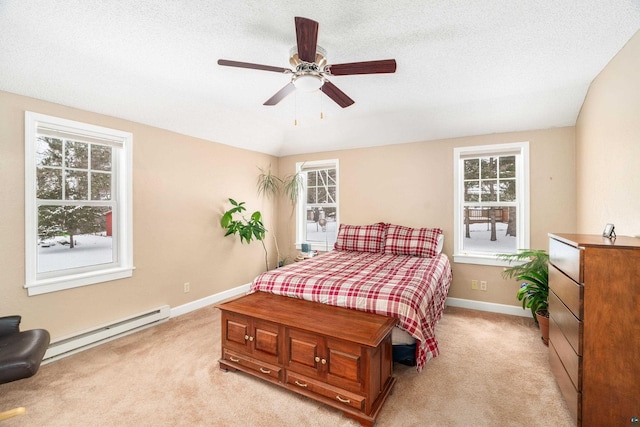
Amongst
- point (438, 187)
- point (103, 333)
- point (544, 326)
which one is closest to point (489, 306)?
point (544, 326)

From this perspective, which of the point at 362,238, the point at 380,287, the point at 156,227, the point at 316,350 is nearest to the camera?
the point at 316,350

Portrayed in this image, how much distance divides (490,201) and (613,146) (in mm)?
1603

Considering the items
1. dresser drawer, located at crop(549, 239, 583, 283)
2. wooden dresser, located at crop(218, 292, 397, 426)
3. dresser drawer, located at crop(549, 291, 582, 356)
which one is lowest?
wooden dresser, located at crop(218, 292, 397, 426)

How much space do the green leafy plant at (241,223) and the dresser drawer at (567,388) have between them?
350cm

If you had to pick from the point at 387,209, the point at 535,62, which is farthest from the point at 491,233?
the point at 535,62

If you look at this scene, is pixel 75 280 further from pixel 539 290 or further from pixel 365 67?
pixel 539 290

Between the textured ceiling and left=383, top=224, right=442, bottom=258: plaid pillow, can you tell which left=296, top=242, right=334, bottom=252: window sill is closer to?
left=383, top=224, right=442, bottom=258: plaid pillow

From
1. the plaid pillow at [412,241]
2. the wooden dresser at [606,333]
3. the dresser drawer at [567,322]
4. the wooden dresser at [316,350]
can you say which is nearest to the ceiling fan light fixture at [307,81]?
the wooden dresser at [316,350]

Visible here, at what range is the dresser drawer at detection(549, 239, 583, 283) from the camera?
5.32ft

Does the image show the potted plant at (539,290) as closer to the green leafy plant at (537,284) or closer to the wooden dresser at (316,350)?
the green leafy plant at (537,284)

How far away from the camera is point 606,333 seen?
5.05 ft

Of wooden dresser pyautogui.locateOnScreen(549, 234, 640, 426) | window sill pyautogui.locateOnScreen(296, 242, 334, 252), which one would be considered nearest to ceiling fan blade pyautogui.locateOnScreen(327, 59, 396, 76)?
wooden dresser pyautogui.locateOnScreen(549, 234, 640, 426)

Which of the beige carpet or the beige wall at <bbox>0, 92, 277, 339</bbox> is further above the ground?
the beige wall at <bbox>0, 92, 277, 339</bbox>

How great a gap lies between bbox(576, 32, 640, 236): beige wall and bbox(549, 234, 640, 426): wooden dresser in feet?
2.00
